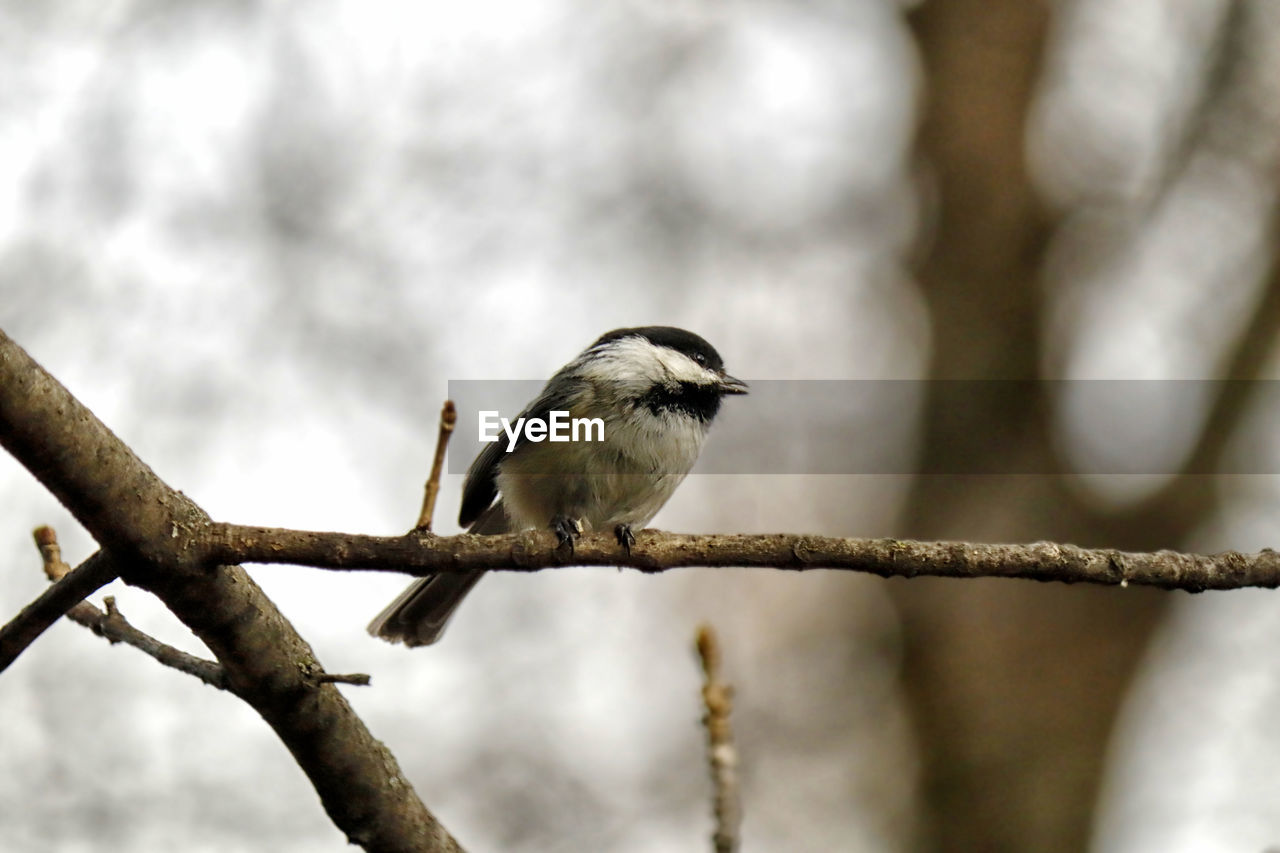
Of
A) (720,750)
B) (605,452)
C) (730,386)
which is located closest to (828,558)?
(720,750)

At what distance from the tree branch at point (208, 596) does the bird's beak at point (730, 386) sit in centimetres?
213

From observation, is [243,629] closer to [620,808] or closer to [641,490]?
[641,490]

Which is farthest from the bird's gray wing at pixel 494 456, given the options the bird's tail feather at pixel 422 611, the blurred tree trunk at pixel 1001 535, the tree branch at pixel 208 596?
the blurred tree trunk at pixel 1001 535

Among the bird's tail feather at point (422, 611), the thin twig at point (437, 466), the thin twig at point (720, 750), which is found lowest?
the thin twig at point (720, 750)

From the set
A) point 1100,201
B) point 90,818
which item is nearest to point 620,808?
point 90,818

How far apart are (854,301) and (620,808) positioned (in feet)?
10.2

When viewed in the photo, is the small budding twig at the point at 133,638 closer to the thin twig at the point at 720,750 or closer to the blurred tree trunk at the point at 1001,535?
the thin twig at the point at 720,750

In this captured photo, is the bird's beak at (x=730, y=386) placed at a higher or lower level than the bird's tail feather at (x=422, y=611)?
higher

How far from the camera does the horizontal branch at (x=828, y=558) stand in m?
2.08

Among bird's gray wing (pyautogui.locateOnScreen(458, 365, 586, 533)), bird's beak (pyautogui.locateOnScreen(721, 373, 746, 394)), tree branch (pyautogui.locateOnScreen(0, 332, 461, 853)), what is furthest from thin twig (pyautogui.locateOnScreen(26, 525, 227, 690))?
bird's beak (pyautogui.locateOnScreen(721, 373, 746, 394))

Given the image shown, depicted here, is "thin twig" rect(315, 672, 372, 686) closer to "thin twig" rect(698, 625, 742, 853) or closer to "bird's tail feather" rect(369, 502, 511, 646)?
"thin twig" rect(698, 625, 742, 853)

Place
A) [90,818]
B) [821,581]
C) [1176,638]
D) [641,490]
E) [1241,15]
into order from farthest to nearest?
1. [821,581]
2. [1241,15]
3. [1176,638]
4. [90,818]
5. [641,490]

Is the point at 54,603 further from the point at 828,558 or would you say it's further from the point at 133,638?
the point at 828,558

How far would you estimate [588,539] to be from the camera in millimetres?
2354
